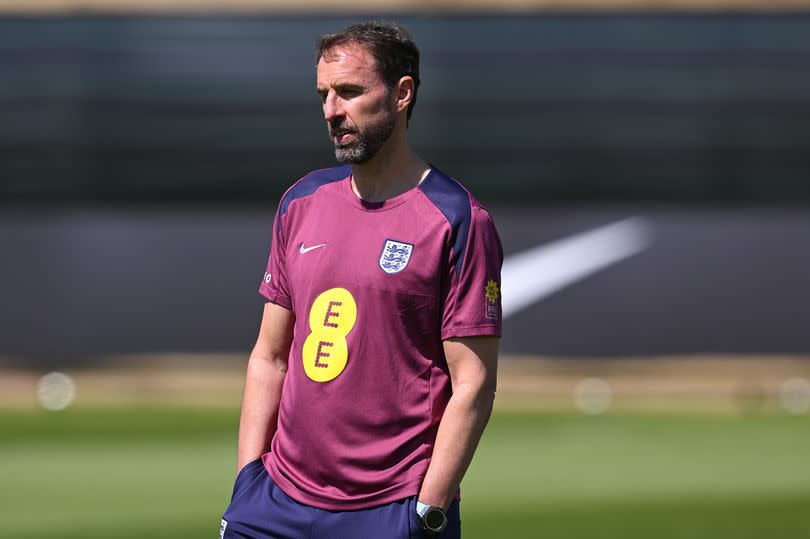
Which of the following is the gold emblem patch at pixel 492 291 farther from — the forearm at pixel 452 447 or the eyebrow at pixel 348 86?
the eyebrow at pixel 348 86

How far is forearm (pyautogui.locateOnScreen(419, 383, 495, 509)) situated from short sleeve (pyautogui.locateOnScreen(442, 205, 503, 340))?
143mm

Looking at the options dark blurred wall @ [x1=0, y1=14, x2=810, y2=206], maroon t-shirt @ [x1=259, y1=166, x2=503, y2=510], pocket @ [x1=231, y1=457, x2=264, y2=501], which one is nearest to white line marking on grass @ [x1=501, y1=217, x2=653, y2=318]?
dark blurred wall @ [x1=0, y1=14, x2=810, y2=206]

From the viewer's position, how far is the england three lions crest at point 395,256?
3.76 metres

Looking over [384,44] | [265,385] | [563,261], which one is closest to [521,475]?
[563,261]

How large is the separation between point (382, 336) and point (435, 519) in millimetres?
462

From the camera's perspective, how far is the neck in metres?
3.89

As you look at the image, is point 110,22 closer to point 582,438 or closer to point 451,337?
point 582,438

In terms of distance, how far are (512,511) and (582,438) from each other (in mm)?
3015

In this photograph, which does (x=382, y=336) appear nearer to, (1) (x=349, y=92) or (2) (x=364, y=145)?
(2) (x=364, y=145)

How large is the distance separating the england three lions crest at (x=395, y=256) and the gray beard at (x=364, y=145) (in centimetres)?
23

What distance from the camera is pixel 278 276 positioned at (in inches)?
159

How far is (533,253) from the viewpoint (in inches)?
527

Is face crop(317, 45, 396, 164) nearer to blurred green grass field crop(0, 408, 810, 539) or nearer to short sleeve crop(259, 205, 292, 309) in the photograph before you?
short sleeve crop(259, 205, 292, 309)

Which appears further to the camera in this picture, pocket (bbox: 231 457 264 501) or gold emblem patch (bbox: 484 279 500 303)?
pocket (bbox: 231 457 264 501)
